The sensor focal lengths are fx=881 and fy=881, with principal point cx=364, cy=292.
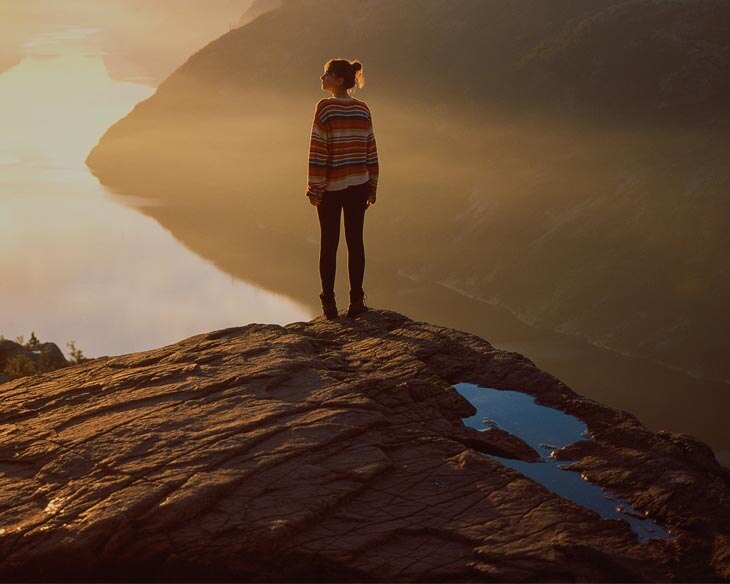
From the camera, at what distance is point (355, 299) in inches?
455

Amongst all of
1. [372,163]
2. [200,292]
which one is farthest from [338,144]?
[200,292]

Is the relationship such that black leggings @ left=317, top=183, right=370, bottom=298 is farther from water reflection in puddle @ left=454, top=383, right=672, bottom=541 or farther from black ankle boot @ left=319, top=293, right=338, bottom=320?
water reflection in puddle @ left=454, top=383, right=672, bottom=541

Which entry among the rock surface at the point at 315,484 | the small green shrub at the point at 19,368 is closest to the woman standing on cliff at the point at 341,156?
the rock surface at the point at 315,484

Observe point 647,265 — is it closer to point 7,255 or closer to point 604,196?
point 604,196

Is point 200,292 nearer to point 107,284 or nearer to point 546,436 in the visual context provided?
point 107,284

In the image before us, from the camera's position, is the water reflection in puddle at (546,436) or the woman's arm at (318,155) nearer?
the water reflection in puddle at (546,436)

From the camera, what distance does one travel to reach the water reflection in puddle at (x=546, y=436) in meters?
7.07

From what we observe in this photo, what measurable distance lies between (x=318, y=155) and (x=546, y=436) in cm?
427

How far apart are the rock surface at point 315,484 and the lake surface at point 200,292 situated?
235 ft

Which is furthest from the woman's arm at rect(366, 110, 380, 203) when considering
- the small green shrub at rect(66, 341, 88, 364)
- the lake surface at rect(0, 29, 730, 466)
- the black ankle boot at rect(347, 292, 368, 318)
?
the lake surface at rect(0, 29, 730, 466)

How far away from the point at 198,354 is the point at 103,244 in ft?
517

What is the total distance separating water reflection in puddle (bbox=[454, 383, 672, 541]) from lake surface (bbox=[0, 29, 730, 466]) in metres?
70.7

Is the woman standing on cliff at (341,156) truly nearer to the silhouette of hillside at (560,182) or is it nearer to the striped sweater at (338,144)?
the striped sweater at (338,144)

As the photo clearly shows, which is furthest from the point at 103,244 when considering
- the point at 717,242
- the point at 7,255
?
the point at 717,242
